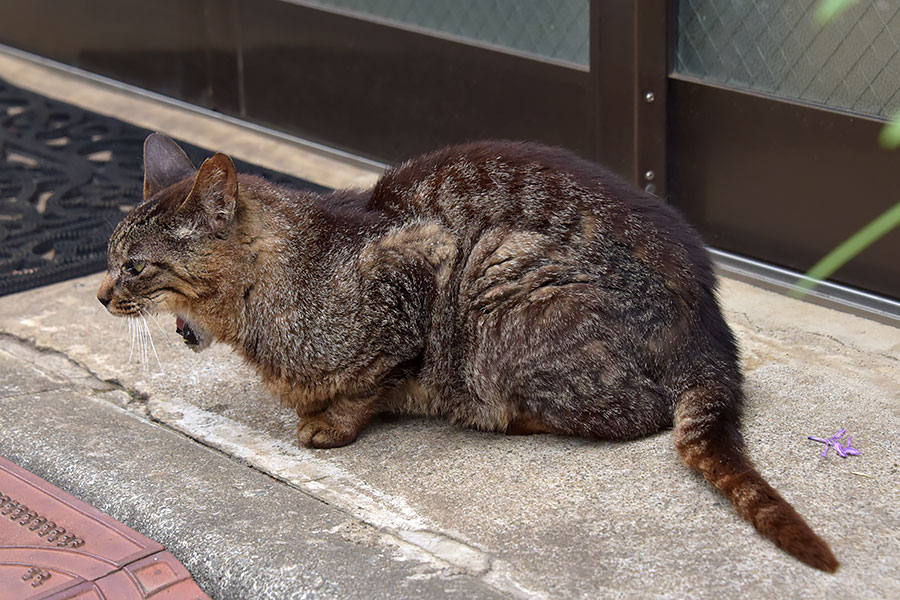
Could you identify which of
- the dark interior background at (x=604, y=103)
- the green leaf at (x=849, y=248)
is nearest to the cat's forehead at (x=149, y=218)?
the dark interior background at (x=604, y=103)

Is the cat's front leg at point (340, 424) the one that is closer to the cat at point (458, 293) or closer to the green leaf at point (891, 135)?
the cat at point (458, 293)

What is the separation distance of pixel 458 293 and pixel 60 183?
2.95 meters

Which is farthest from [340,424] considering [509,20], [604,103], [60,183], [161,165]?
[60,183]

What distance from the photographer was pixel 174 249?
10.7 ft

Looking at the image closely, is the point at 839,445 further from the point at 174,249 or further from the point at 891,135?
the point at 174,249

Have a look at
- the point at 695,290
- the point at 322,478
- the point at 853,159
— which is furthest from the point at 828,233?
the point at 322,478

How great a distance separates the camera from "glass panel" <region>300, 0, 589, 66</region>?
467cm

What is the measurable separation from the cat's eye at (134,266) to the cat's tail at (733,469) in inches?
62.4

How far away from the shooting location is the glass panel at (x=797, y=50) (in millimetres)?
3803

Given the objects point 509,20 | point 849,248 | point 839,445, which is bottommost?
point 839,445

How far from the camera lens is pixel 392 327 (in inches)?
129

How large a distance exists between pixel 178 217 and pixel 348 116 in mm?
2499

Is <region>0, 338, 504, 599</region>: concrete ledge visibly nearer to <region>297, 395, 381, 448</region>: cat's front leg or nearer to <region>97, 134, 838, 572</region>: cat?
<region>297, 395, 381, 448</region>: cat's front leg

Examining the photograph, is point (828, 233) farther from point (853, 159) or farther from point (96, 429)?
point (96, 429)
